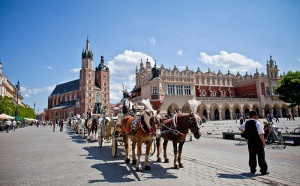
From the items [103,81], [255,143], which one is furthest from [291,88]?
[103,81]

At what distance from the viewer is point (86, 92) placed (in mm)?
90688

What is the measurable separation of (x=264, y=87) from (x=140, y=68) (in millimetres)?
32399

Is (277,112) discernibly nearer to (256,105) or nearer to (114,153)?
(256,105)

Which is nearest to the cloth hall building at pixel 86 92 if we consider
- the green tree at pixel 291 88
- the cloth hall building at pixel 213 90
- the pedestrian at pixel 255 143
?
the cloth hall building at pixel 213 90

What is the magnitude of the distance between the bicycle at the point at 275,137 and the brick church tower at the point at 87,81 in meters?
83.2

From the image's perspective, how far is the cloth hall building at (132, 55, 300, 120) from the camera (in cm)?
4216

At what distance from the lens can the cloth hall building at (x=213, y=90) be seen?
42156mm

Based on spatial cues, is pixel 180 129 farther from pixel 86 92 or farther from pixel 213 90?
pixel 86 92

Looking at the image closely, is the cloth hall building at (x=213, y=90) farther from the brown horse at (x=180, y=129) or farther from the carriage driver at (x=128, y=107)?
the brown horse at (x=180, y=129)

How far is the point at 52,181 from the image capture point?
5.03m

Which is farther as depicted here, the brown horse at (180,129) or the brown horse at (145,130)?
the brown horse at (180,129)

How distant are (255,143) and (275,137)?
6308 millimetres

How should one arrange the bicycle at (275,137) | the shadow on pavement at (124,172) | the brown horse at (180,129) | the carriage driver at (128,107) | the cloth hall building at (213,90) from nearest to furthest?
1. the shadow on pavement at (124,172)
2. the brown horse at (180,129)
3. the carriage driver at (128,107)
4. the bicycle at (275,137)
5. the cloth hall building at (213,90)

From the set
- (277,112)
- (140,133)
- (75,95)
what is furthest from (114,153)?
(75,95)
